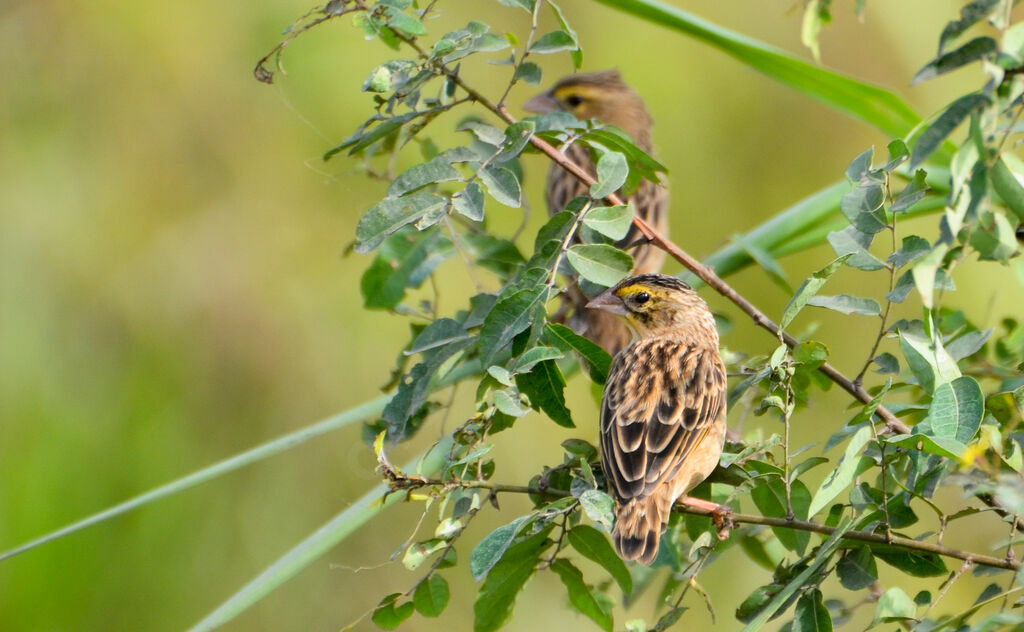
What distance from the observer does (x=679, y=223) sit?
5211 mm

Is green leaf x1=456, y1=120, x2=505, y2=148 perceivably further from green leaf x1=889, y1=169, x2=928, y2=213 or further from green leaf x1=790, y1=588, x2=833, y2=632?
green leaf x1=790, y1=588, x2=833, y2=632

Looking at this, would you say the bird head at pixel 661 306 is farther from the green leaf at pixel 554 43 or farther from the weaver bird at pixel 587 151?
the green leaf at pixel 554 43

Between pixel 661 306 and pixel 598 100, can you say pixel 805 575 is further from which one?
pixel 598 100

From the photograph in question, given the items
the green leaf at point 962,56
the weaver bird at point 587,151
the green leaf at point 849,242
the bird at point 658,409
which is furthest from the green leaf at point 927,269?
the weaver bird at point 587,151

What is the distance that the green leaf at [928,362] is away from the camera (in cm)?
177

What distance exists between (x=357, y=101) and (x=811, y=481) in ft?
8.07

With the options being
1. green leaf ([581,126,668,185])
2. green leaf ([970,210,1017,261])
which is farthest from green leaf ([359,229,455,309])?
green leaf ([970,210,1017,261])

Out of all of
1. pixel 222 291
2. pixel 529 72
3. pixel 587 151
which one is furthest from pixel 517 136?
pixel 222 291

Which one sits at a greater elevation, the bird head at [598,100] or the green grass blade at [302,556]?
the bird head at [598,100]

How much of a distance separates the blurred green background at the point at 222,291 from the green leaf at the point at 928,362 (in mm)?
2523

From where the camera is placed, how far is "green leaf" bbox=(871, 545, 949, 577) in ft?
6.27

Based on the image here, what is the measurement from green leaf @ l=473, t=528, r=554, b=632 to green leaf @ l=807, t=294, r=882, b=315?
0.67m

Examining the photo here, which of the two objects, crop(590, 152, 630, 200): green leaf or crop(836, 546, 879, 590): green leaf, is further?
crop(590, 152, 630, 200): green leaf

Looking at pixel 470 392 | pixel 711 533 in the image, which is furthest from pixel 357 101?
pixel 711 533
